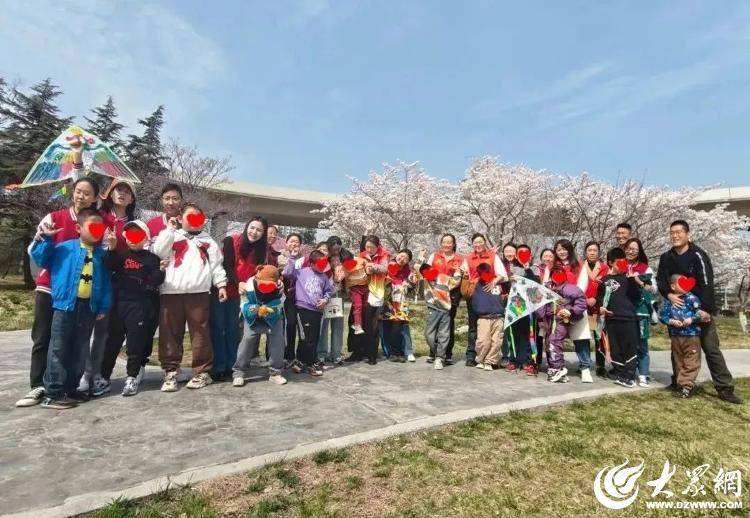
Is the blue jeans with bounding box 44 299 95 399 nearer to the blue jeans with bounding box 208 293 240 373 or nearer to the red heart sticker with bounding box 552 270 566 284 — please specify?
the blue jeans with bounding box 208 293 240 373

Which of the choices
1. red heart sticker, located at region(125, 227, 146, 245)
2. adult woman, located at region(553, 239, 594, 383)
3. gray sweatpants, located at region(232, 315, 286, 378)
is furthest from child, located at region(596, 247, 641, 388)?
red heart sticker, located at region(125, 227, 146, 245)

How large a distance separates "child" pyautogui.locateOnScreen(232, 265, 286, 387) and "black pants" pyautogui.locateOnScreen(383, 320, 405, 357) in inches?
86.5

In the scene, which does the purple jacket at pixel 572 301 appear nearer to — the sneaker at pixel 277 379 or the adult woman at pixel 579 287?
the adult woman at pixel 579 287

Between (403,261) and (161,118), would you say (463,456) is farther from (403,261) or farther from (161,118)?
(161,118)

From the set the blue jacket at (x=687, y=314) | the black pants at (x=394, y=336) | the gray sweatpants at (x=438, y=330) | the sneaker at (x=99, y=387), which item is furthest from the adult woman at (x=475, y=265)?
the sneaker at (x=99, y=387)

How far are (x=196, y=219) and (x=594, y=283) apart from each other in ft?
16.4

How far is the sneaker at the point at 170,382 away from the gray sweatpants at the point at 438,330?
11.3 feet

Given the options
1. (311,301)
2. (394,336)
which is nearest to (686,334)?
(394,336)

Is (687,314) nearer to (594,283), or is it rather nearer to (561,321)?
(594,283)

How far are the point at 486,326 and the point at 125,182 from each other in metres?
4.79

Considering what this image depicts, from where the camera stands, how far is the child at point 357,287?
6.07m

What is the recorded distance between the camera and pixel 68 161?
466 centimetres

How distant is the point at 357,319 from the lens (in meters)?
6.13

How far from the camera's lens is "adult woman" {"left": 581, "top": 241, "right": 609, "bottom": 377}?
18.5 ft
